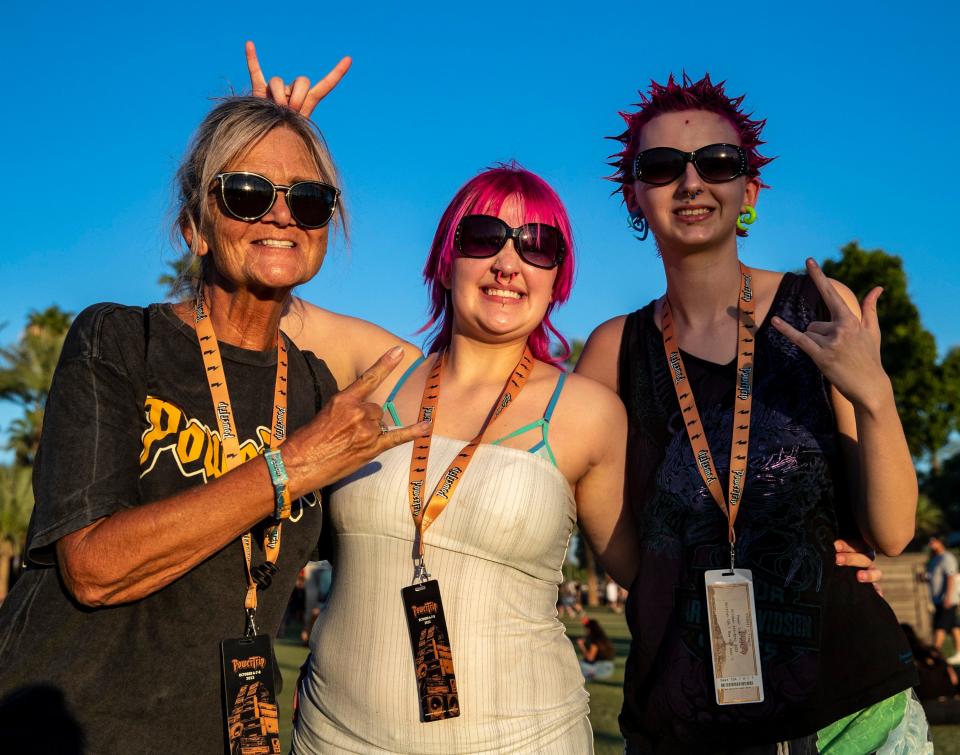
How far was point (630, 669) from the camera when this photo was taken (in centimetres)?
336

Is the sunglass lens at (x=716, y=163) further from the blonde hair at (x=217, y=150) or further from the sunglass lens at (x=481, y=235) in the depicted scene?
the blonde hair at (x=217, y=150)

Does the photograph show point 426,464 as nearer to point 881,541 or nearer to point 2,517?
point 881,541

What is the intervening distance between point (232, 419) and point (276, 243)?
0.59m

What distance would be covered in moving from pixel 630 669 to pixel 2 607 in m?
2.03

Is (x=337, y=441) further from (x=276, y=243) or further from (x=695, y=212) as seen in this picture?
(x=695, y=212)

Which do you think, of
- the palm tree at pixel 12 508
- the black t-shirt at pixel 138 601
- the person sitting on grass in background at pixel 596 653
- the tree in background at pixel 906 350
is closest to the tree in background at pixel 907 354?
the tree in background at pixel 906 350

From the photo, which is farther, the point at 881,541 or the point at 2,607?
the point at 881,541

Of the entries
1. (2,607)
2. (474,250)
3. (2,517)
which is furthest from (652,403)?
(2,517)

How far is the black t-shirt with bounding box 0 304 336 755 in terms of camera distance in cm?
231

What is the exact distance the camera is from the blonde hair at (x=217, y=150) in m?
2.84

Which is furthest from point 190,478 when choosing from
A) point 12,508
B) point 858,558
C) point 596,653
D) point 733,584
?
point 12,508

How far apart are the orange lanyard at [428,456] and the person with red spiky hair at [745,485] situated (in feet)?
1.51

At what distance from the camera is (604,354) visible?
3.82 meters

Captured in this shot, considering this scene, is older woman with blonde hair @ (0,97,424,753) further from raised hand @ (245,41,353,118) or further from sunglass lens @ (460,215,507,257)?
sunglass lens @ (460,215,507,257)
